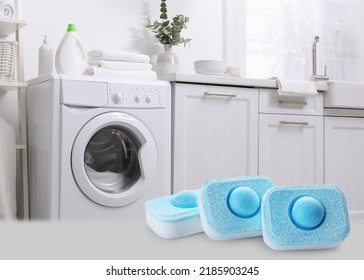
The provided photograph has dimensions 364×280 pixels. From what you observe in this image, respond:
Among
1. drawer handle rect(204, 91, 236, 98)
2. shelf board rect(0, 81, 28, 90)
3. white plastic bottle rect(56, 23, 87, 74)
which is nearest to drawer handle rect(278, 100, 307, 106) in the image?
drawer handle rect(204, 91, 236, 98)

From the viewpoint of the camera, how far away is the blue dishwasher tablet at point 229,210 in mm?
552

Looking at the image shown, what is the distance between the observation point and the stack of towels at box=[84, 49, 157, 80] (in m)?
2.38

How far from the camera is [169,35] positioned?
2.95 meters

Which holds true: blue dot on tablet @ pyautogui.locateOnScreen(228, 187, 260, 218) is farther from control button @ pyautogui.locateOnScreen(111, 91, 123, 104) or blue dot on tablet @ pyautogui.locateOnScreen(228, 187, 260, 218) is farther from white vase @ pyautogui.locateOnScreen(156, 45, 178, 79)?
white vase @ pyautogui.locateOnScreen(156, 45, 178, 79)

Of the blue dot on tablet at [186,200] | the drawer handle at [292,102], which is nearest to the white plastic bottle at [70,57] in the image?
the drawer handle at [292,102]

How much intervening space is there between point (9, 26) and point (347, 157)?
6.40 feet

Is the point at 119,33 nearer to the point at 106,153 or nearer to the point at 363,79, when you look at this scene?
the point at 106,153

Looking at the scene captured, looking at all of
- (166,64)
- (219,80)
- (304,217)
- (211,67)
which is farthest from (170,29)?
(304,217)

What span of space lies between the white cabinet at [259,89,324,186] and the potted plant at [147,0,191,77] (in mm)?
563

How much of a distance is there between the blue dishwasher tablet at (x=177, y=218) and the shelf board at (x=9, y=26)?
198cm

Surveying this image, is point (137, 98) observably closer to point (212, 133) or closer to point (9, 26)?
point (212, 133)

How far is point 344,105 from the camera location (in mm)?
2854
